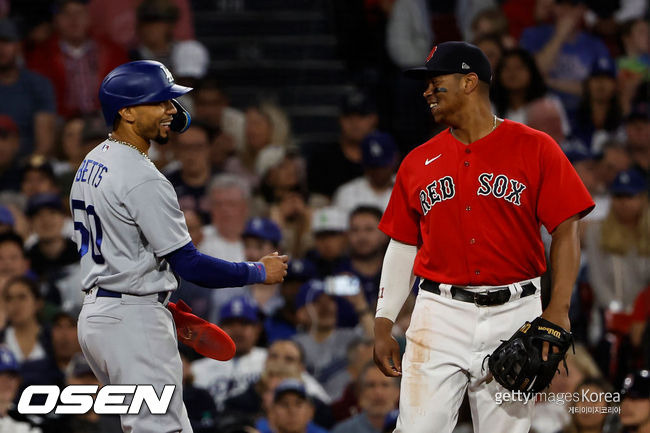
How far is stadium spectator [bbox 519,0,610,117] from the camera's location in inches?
409

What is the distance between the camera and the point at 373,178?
9281 millimetres

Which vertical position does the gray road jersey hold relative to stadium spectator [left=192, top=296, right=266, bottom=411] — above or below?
above

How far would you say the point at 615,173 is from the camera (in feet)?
31.7

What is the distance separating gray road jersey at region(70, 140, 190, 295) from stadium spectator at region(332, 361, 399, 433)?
10.3ft

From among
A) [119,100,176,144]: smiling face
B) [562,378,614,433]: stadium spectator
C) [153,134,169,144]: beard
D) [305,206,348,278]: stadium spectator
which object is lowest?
[562,378,614,433]: stadium spectator

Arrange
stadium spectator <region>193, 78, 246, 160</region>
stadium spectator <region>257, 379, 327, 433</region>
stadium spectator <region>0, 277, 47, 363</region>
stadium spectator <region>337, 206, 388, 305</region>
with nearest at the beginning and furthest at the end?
stadium spectator <region>257, 379, 327, 433</region> → stadium spectator <region>0, 277, 47, 363</region> → stadium spectator <region>337, 206, 388, 305</region> → stadium spectator <region>193, 78, 246, 160</region>

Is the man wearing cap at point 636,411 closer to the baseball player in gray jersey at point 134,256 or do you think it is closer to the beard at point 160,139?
the baseball player in gray jersey at point 134,256

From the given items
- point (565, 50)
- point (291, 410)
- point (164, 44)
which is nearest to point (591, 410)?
point (291, 410)

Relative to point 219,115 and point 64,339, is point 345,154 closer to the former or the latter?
point 219,115

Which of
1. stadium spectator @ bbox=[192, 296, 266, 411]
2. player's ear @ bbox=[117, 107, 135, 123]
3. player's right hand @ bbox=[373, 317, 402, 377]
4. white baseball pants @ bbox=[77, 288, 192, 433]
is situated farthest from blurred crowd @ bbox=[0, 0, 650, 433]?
player's ear @ bbox=[117, 107, 135, 123]

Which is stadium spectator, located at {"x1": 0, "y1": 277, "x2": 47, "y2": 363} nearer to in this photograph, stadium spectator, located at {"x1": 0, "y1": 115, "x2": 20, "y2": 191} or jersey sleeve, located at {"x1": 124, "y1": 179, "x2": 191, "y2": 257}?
stadium spectator, located at {"x1": 0, "y1": 115, "x2": 20, "y2": 191}

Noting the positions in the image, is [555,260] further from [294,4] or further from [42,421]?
[294,4]

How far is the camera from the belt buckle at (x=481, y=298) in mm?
4465

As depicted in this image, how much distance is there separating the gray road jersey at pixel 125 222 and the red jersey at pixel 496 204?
3.57ft
